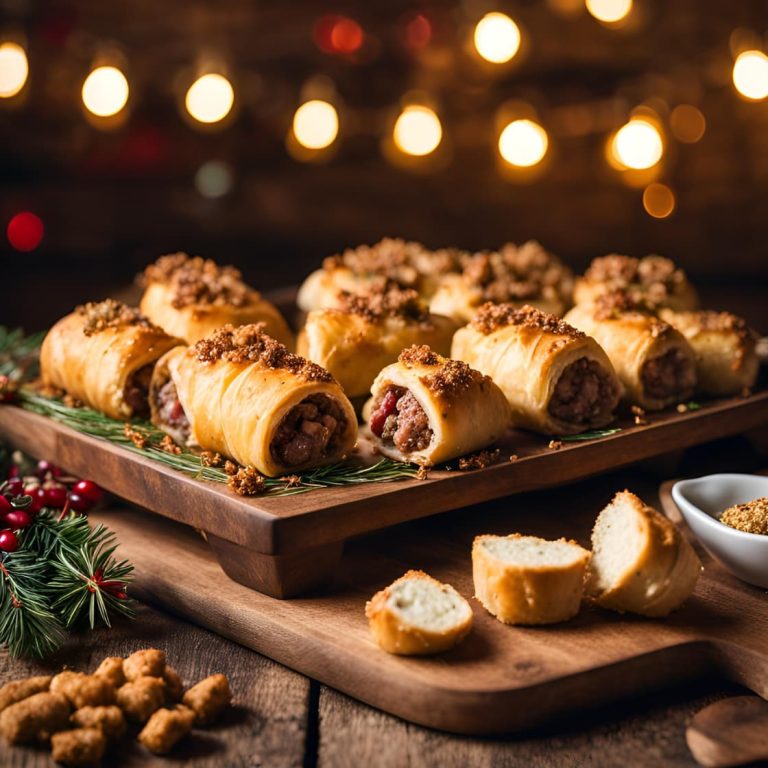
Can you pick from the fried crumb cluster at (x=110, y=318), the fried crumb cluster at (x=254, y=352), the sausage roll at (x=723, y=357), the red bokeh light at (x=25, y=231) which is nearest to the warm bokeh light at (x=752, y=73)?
the sausage roll at (x=723, y=357)

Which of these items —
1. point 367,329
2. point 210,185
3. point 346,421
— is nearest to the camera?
point 346,421

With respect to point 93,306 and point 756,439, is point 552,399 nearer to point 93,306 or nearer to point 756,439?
point 756,439

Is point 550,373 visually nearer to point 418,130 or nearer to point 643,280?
point 643,280

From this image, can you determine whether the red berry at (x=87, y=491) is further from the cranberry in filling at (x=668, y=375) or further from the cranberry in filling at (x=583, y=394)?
the cranberry in filling at (x=668, y=375)

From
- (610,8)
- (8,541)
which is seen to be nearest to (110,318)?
(8,541)

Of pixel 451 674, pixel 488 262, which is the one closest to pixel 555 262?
pixel 488 262

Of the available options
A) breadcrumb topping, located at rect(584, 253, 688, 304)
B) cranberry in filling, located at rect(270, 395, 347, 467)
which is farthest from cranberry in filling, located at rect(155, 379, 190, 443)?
breadcrumb topping, located at rect(584, 253, 688, 304)

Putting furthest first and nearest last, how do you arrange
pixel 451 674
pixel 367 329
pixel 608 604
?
pixel 367 329, pixel 608 604, pixel 451 674
